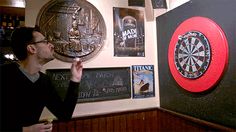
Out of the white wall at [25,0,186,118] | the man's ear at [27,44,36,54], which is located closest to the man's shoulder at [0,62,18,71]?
the man's ear at [27,44,36,54]

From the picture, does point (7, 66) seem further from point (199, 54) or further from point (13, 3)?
point (199, 54)

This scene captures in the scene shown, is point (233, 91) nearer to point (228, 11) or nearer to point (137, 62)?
point (228, 11)

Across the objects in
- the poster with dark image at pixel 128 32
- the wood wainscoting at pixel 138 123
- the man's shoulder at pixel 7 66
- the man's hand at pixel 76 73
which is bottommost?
the wood wainscoting at pixel 138 123

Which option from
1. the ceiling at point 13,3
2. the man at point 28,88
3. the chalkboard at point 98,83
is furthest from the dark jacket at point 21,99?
the ceiling at point 13,3

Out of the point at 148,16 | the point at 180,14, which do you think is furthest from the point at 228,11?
the point at 148,16

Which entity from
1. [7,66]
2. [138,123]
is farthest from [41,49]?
[138,123]

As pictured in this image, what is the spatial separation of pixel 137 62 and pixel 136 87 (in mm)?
336

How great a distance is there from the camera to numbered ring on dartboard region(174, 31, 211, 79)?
1894mm

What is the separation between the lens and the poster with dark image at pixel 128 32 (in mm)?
2471

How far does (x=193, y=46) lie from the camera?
2.02 metres

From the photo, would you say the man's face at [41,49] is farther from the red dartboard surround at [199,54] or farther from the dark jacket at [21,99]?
the red dartboard surround at [199,54]

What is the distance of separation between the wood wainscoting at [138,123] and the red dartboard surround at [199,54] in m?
0.39

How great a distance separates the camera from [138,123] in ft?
8.19

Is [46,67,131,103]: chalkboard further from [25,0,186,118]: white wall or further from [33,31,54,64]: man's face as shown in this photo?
[33,31,54,64]: man's face
